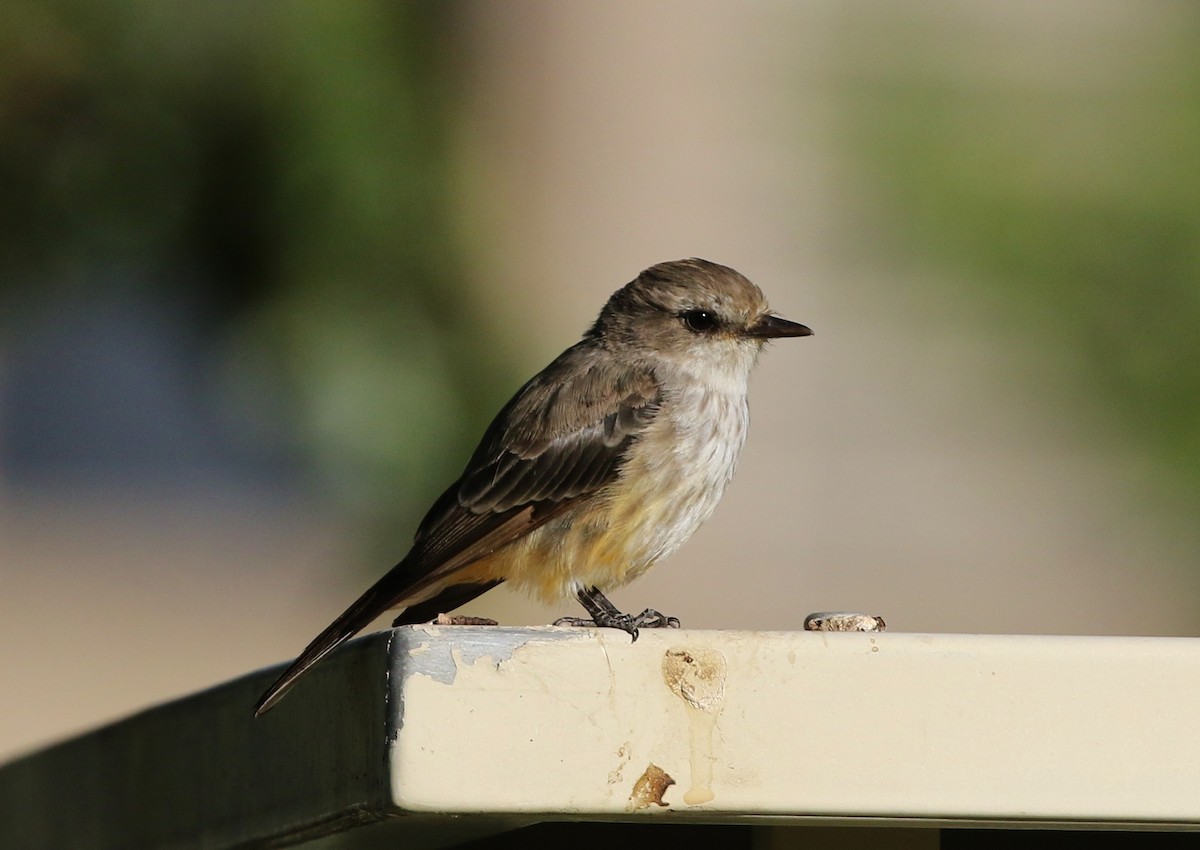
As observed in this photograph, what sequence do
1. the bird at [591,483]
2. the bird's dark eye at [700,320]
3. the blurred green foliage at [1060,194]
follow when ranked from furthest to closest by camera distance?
the blurred green foliage at [1060,194] < the bird's dark eye at [700,320] < the bird at [591,483]

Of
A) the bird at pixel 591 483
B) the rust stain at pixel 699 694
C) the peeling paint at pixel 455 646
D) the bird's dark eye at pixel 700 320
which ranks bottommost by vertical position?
the rust stain at pixel 699 694

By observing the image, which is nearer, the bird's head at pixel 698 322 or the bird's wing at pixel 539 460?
the bird's wing at pixel 539 460

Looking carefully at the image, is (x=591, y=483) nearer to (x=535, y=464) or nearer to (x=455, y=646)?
(x=535, y=464)

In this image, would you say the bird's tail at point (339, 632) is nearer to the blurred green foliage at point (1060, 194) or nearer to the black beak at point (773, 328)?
the black beak at point (773, 328)

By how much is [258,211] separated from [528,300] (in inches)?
83.0

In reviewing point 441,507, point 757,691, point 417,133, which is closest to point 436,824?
point 757,691

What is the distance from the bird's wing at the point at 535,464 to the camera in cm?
439

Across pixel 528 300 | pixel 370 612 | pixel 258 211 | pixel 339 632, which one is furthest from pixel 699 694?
pixel 528 300

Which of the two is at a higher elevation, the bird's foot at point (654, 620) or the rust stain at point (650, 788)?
the bird's foot at point (654, 620)

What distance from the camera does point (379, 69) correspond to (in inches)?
303

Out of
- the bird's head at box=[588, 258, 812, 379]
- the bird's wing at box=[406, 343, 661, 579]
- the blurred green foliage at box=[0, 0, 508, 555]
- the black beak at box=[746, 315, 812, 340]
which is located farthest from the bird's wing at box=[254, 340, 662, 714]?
the blurred green foliage at box=[0, 0, 508, 555]

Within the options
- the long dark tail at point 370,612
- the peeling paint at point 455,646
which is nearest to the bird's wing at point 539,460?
the long dark tail at point 370,612

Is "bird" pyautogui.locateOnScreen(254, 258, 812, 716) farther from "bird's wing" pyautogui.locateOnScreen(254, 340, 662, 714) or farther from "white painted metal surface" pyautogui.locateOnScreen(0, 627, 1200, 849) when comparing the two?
"white painted metal surface" pyautogui.locateOnScreen(0, 627, 1200, 849)

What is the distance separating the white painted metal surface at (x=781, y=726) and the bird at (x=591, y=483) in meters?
1.56
